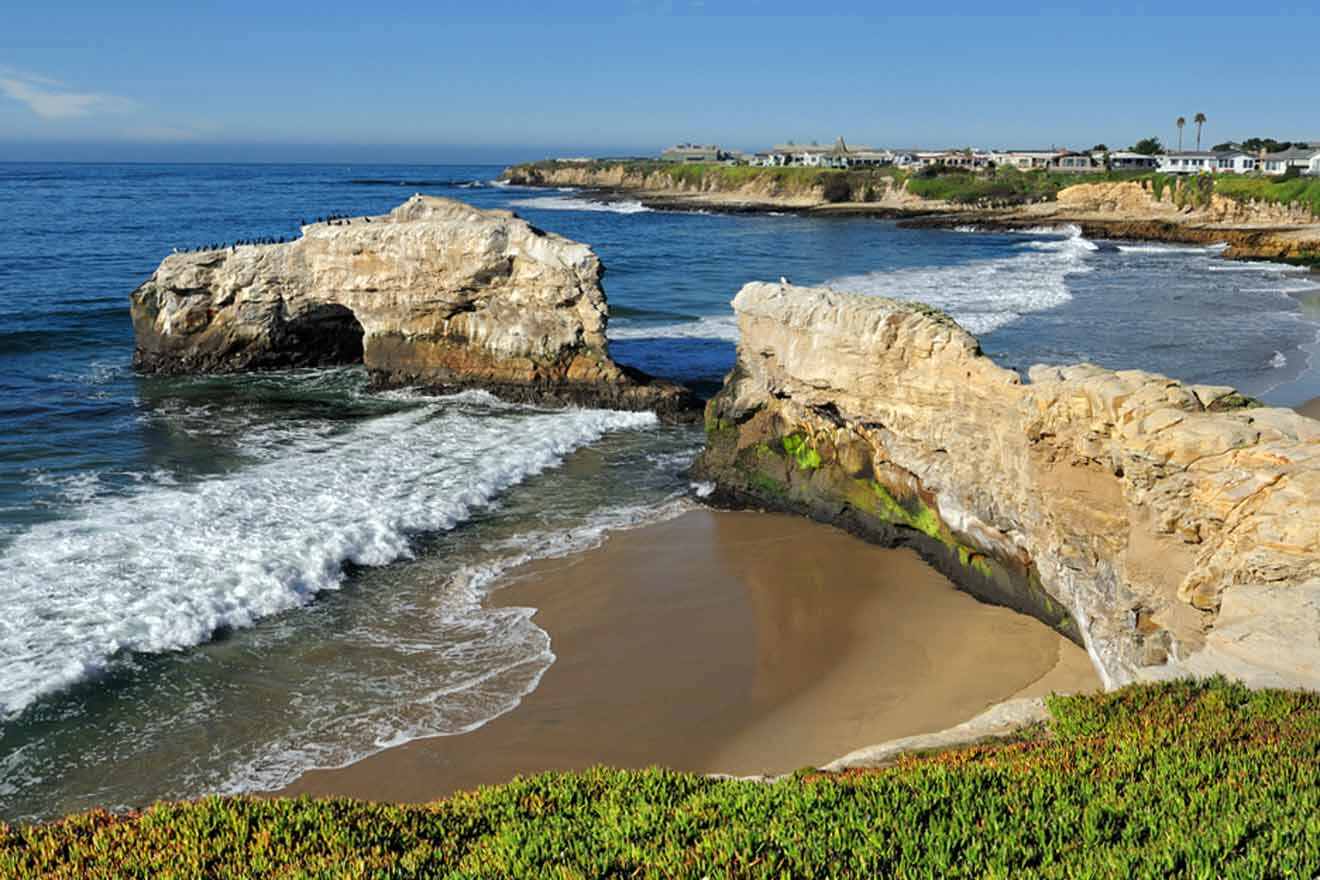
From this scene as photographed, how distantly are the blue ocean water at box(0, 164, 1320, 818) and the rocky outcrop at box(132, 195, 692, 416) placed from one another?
90 centimetres

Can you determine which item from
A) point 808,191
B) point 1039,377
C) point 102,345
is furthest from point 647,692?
point 808,191

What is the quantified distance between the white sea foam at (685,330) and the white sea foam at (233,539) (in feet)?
35.8

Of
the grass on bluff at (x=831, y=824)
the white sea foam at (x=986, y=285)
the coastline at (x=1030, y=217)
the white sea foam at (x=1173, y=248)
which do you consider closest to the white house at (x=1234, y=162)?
the coastline at (x=1030, y=217)

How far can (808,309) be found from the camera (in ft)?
53.7

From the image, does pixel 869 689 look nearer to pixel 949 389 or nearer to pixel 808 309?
pixel 949 389

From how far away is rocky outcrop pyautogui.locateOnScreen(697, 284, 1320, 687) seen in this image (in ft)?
29.2

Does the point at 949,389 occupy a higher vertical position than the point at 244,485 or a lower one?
higher

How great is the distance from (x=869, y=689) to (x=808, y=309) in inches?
275

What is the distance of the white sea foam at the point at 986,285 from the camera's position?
117 feet

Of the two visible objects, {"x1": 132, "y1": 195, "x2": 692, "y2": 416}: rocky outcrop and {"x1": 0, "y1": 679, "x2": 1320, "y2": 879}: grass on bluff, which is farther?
{"x1": 132, "y1": 195, "x2": 692, "y2": 416}: rocky outcrop

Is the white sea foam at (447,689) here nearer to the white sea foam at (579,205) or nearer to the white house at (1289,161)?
the white sea foam at (579,205)

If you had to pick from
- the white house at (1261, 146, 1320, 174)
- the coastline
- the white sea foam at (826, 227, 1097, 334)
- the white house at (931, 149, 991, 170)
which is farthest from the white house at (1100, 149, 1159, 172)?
the white sea foam at (826, 227, 1097, 334)

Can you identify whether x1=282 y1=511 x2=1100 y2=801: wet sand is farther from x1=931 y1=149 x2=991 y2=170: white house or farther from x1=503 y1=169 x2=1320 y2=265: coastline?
x1=931 y1=149 x2=991 y2=170: white house

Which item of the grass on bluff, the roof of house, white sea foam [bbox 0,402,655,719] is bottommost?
white sea foam [bbox 0,402,655,719]
